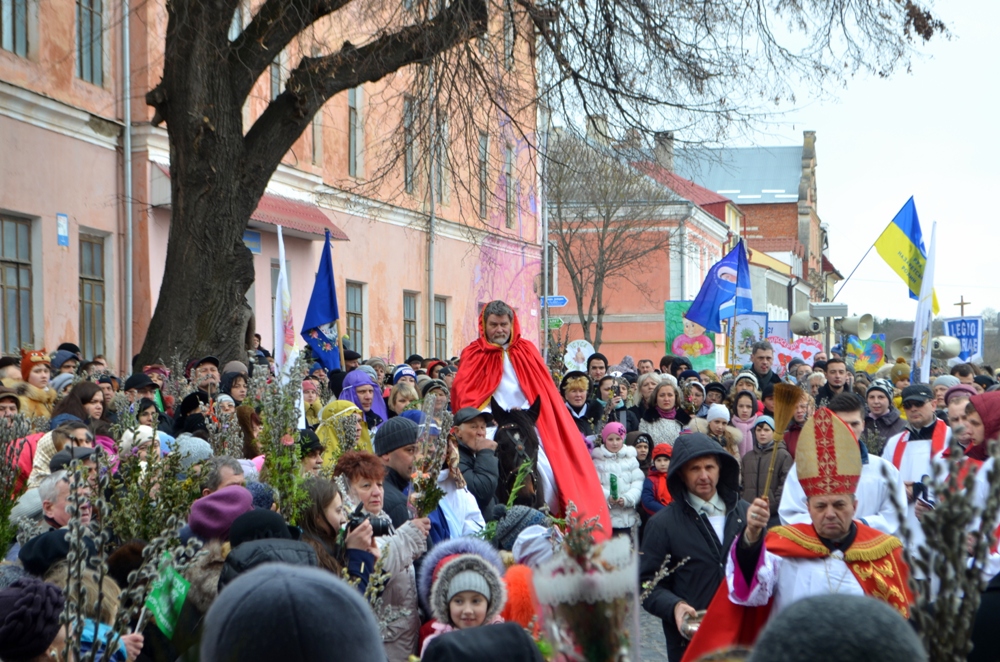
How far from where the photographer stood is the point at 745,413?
10172mm

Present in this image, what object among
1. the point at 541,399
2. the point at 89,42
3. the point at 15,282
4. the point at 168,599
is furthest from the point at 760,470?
the point at 89,42

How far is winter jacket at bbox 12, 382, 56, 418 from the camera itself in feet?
29.3

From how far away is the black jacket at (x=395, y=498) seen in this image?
18.5 ft

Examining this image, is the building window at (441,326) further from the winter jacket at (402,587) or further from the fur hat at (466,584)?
the fur hat at (466,584)

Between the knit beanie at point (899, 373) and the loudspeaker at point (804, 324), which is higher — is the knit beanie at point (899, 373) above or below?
below

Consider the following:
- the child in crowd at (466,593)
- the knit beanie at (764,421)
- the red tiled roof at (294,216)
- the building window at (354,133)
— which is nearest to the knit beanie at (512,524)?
the child in crowd at (466,593)

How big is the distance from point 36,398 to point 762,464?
5.32 meters

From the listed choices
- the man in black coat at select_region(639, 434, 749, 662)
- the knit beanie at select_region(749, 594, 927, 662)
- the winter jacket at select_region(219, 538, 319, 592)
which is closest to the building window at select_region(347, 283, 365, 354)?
the man in black coat at select_region(639, 434, 749, 662)

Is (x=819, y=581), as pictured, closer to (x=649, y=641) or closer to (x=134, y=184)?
(x=649, y=641)

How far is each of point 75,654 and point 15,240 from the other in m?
13.5

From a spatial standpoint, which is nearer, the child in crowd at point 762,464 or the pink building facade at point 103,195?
the child in crowd at point 762,464

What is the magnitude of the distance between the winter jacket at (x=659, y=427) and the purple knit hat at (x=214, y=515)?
625 centimetres

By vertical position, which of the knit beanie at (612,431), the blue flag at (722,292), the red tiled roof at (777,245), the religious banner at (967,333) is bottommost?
the knit beanie at (612,431)

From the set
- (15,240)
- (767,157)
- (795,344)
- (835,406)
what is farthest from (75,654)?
(767,157)
